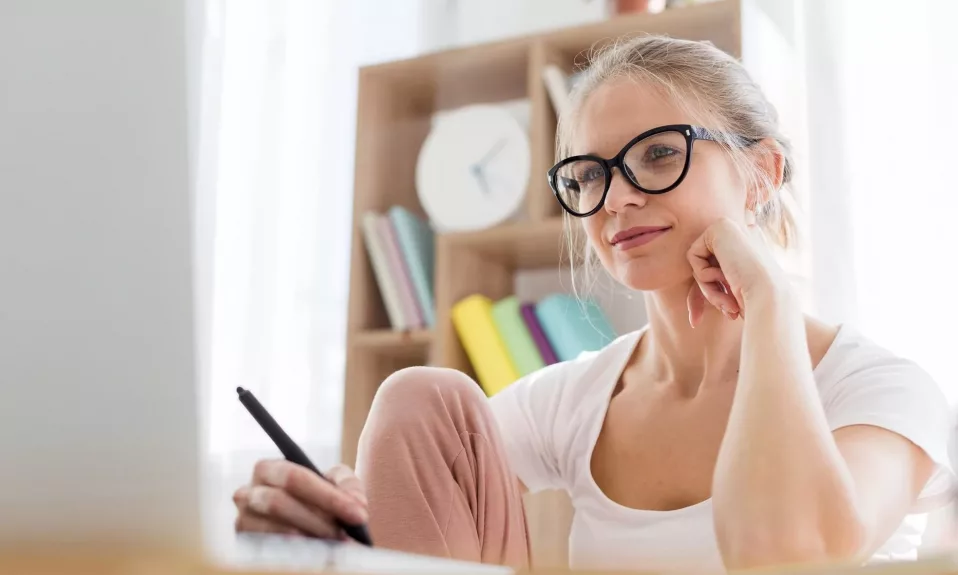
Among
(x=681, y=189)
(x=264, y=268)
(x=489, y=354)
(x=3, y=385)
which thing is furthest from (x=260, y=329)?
(x=3, y=385)

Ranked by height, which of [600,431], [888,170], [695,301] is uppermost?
[888,170]

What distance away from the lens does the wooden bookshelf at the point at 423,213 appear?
0.97 m

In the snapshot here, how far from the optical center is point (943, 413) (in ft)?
1.60

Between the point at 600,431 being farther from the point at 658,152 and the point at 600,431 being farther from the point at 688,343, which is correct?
the point at 658,152

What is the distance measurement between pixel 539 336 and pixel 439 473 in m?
0.50

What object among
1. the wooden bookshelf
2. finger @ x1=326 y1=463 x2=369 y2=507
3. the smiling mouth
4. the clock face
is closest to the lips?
the smiling mouth

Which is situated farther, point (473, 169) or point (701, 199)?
point (473, 169)

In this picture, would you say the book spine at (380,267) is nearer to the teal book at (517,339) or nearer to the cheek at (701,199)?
the teal book at (517,339)

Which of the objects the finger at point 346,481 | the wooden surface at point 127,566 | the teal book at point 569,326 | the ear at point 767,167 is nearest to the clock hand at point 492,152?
the teal book at point 569,326

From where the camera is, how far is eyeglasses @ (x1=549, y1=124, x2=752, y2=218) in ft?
1.48

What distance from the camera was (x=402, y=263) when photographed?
3.72ft

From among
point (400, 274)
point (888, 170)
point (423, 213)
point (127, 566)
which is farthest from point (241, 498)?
point (423, 213)

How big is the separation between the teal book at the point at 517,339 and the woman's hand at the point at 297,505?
26.0 inches

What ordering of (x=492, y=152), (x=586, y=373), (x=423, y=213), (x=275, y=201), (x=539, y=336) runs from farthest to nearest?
(x=423, y=213) < (x=492, y=152) < (x=539, y=336) < (x=275, y=201) < (x=586, y=373)
